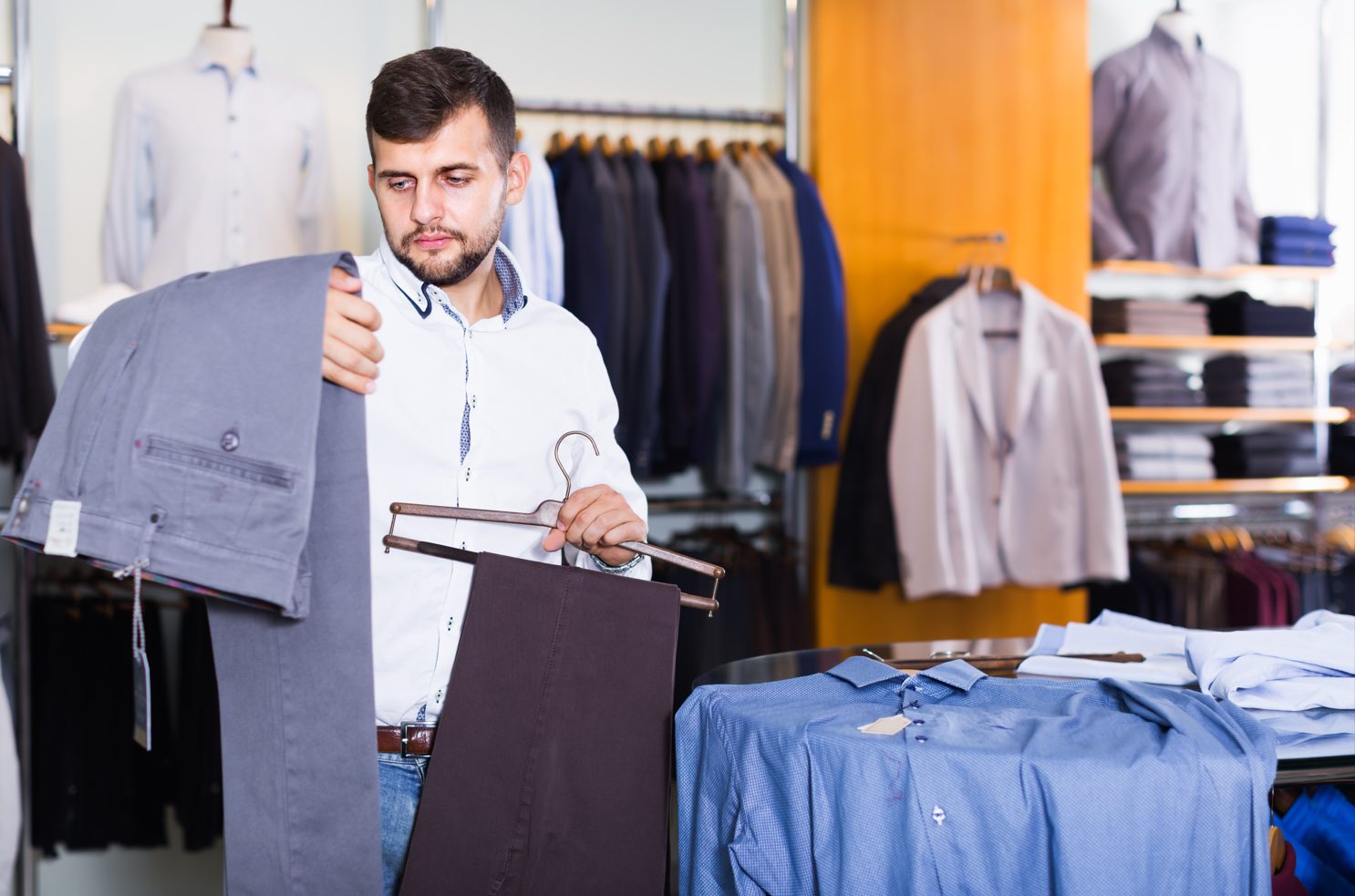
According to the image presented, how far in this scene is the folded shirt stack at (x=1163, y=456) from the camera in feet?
15.3

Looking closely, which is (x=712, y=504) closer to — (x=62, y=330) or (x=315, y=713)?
(x=62, y=330)

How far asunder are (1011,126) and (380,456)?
10.6 feet

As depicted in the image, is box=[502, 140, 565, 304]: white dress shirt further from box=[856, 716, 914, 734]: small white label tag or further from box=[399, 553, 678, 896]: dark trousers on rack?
box=[856, 716, 914, 734]: small white label tag

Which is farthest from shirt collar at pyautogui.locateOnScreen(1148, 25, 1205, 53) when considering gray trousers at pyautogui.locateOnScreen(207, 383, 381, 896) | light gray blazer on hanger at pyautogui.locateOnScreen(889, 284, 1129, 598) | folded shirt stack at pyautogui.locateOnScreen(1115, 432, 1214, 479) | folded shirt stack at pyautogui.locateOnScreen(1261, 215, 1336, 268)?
gray trousers at pyautogui.locateOnScreen(207, 383, 381, 896)

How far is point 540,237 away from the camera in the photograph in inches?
148

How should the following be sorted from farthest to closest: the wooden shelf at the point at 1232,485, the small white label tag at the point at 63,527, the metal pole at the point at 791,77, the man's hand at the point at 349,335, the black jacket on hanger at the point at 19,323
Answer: the wooden shelf at the point at 1232,485 < the metal pole at the point at 791,77 < the black jacket on hanger at the point at 19,323 < the man's hand at the point at 349,335 < the small white label tag at the point at 63,527

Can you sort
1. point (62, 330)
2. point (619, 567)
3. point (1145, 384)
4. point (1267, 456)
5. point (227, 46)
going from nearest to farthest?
point (619, 567) → point (62, 330) → point (227, 46) → point (1145, 384) → point (1267, 456)

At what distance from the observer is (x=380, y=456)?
5.74ft

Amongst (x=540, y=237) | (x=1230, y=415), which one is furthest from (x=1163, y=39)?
(x=540, y=237)

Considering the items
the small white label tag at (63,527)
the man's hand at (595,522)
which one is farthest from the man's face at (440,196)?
the small white label tag at (63,527)

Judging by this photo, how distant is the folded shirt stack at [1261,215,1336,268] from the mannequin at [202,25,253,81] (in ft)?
12.6

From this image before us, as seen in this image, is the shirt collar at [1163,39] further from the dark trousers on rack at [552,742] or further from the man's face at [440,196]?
the dark trousers on rack at [552,742]

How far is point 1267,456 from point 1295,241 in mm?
873

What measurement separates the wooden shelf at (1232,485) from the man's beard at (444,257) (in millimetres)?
3454
